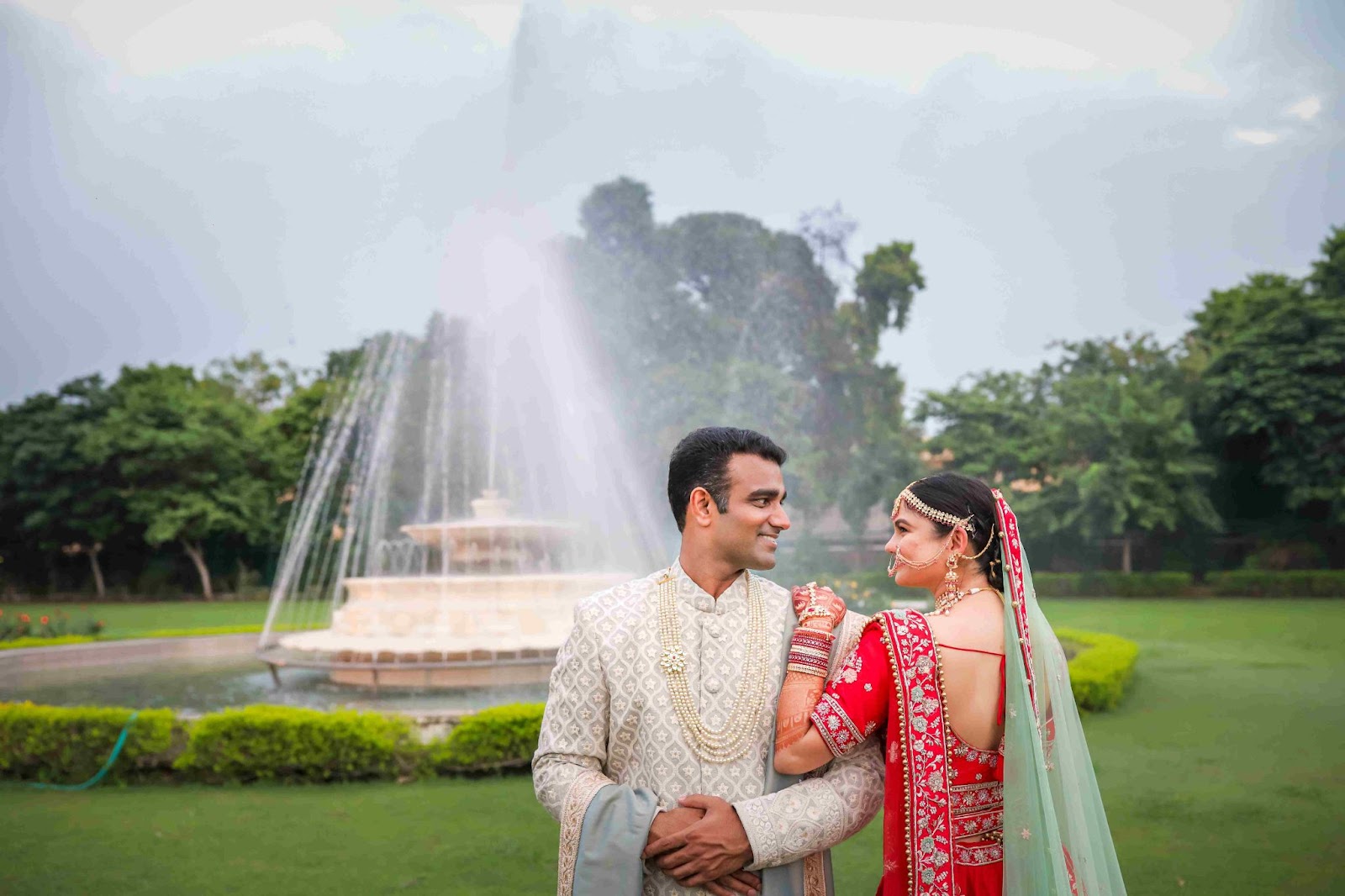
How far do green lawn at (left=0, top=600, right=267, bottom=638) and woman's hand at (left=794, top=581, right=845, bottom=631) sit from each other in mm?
17299

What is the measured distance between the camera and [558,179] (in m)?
28.2

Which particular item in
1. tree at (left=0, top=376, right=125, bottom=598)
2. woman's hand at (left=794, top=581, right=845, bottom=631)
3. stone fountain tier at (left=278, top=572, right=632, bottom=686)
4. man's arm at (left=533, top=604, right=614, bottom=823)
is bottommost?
stone fountain tier at (left=278, top=572, right=632, bottom=686)

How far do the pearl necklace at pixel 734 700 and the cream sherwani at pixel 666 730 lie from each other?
13mm

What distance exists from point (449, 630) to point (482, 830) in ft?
13.3

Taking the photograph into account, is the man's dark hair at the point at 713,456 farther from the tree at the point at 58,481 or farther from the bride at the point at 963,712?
the tree at the point at 58,481

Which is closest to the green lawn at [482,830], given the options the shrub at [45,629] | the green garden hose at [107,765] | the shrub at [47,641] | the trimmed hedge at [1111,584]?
the green garden hose at [107,765]

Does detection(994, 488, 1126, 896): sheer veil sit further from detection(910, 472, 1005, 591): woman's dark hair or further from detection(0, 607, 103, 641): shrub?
detection(0, 607, 103, 641): shrub

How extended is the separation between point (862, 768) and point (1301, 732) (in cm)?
722

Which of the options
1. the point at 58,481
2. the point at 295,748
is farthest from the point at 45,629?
the point at 58,481

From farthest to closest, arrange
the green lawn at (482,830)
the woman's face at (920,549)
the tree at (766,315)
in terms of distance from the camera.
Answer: the tree at (766,315), the green lawn at (482,830), the woman's face at (920,549)

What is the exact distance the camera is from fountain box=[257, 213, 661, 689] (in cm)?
929

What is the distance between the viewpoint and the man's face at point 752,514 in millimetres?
2145

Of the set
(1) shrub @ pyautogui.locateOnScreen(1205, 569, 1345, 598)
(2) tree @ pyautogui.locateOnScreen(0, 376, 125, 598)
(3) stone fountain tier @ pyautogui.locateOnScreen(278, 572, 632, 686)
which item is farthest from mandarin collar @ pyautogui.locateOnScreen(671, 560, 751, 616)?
(2) tree @ pyautogui.locateOnScreen(0, 376, 125, 598)

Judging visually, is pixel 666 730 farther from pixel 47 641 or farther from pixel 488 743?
pixel 47 641
